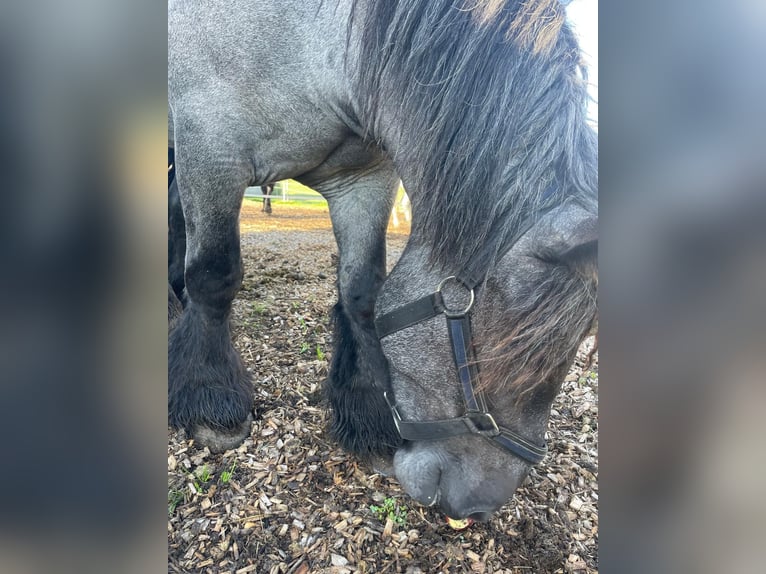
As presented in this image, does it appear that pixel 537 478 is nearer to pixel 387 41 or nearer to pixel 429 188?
pixel 429 188

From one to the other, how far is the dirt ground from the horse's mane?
390 mm

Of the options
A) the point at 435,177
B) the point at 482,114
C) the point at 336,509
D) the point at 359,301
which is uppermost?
the point at 482,114

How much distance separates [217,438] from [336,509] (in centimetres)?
46

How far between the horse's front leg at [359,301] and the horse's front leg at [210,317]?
12.1 inches

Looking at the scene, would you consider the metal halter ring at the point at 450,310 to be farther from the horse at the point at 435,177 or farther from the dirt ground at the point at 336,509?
the dirt ground at the point at 336,509

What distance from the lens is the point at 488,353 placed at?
0.92m

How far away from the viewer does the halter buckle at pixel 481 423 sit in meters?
0.95

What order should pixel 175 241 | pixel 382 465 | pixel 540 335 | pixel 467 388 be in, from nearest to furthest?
pixel 540 335
pixel 467 388
pixel 382 465
pixel 175 241

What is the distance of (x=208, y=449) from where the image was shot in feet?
4.78
